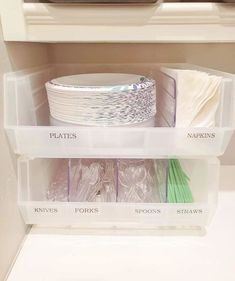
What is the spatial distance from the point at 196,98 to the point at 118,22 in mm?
169

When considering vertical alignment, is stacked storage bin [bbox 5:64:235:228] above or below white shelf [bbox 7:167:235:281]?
above

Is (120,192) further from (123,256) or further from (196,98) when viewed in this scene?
(196,98)

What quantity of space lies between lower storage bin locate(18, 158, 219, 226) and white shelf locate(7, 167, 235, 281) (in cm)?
3

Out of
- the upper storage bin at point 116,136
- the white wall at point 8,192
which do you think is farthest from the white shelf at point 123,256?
the upper storage bin at point 116,136

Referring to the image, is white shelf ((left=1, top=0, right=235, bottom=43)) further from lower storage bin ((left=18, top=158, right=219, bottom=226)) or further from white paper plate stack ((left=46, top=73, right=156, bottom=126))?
lower storage bin ((left=18, top=158, right=219, bottom=226))

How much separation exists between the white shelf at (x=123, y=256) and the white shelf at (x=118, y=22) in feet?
1.13

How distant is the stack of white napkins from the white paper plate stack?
0.05 m

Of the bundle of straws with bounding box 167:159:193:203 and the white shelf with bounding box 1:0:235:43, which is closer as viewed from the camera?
the white shelf with bounding box 1:0:235:43

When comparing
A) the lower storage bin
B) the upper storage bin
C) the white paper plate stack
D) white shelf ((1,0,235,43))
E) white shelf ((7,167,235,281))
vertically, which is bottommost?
white shelf ((7,167,235,281))

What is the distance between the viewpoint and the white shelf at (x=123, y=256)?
479mm

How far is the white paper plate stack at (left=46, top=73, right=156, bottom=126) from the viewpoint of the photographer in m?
0.49

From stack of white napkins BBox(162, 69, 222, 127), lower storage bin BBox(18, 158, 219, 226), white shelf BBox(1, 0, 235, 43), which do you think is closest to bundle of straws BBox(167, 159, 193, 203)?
lower storage bin BBox(18, 158, 219, 226)

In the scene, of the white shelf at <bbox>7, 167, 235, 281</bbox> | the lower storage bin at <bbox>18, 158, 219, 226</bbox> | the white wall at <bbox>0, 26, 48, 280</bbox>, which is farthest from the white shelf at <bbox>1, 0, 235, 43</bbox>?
the white shelf at <bbox>7, 167, 235, 281</bbox>

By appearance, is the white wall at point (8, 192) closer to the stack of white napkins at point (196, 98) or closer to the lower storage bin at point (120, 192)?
the lower storage bin at point (120, 192)
